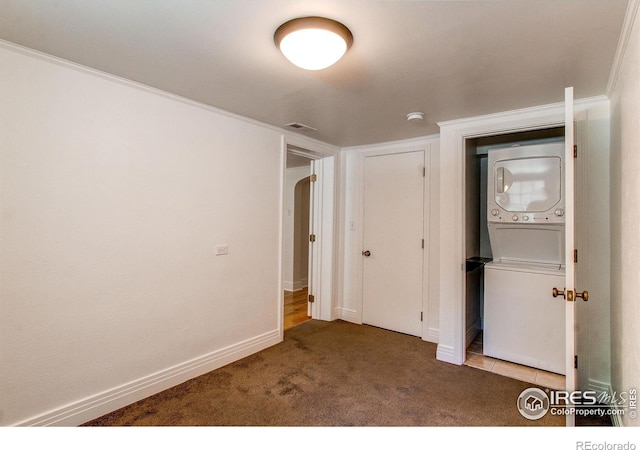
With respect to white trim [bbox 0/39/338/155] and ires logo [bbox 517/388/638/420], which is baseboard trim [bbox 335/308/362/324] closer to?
ires logo [bbox 517/388/638/420]

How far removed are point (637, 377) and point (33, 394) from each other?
3.07 m

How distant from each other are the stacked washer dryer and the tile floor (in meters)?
0.05

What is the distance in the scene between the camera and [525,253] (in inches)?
122

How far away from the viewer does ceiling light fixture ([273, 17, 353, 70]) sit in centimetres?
148

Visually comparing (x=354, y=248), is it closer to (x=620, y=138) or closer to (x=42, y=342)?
(x=620, y=138)

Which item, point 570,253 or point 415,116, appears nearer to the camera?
point 570,253

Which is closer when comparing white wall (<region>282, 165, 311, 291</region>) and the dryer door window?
the dryer door window

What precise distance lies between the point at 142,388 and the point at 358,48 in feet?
8.70

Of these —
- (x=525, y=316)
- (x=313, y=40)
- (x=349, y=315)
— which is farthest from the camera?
(x=349, y=315)

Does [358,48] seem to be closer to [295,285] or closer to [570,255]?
[570,255]

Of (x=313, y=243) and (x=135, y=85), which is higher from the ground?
(x=135, y=85)

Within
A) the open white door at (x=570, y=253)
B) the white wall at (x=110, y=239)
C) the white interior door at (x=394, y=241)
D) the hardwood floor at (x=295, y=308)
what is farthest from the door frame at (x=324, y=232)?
the open white door at (x=570, y=253)

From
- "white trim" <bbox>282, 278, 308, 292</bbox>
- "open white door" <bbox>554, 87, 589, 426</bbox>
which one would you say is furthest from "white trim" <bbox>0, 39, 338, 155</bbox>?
"white trim" <bbox>282, 278, 308, 292</bbox>

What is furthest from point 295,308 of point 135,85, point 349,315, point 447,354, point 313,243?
point 135,85
